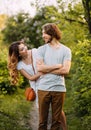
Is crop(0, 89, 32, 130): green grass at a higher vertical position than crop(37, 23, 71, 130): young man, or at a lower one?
lower

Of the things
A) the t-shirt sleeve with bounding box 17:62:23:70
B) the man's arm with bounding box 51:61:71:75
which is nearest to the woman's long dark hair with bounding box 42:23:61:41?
the man's arm with bounding box 51:61:71:75

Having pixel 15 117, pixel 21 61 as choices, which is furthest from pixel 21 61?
pixel 15 117

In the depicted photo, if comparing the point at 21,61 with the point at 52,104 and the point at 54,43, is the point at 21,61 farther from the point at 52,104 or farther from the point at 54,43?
the point at 52,104

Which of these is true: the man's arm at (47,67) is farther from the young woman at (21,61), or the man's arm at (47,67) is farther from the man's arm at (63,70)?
the young woman at (21,61)

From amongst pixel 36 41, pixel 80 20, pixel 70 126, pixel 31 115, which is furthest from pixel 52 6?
pixel 36 41

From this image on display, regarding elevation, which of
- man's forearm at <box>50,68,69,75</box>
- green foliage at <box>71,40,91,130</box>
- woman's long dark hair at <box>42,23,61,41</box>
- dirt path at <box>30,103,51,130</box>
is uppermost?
woman's long dark hair at <box>42,23,61,41</box>

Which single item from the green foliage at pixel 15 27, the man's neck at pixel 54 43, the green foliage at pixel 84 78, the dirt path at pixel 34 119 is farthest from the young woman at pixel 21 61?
the green foliage at pixel 15 27

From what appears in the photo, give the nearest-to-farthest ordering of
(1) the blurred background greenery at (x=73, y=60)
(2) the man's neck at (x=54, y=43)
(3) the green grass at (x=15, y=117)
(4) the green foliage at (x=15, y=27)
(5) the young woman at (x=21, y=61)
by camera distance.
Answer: (2) the man's neck at (x=54, y=43) < (5) the young woman at (x=21, y=61) < (3) the green grass at (x=15, y=117) < (1) the blurred background greenery at (x=73, y=60) < (4) the green foliage at (x=15, y=27)

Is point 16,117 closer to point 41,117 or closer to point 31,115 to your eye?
point 31,115

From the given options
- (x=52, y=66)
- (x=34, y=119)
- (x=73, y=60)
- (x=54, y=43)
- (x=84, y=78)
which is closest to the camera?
(x=52, y=66)

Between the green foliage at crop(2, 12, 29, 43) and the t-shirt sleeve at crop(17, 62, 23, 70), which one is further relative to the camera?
the green foliage at crop(2, 12, 29, 43)

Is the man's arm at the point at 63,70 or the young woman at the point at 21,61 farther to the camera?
the young woman at the point at 21,61

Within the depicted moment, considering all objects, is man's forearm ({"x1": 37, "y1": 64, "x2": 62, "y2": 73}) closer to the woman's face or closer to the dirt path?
the woman's face

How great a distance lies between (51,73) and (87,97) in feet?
8.94
